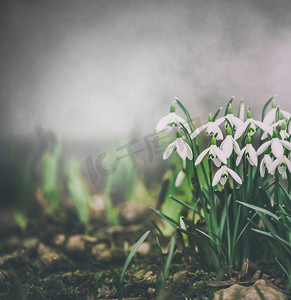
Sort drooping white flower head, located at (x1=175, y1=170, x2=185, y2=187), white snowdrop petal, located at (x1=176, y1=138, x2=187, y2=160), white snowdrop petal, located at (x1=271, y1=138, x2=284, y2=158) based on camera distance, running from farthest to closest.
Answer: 1. drooping white flower head, located at (x1=175, y1=170, x2=185, y2=187)
2. white snowdrop petal, located at (x1=176, y1=138, x2=187, y2=160)
3. white snowdrop petal, located at (x1=271, y1=138, x2=284, y2=158)

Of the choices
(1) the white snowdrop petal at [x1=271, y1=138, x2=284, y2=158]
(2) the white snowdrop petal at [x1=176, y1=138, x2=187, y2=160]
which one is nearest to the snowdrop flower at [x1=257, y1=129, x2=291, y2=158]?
(1) the white snowdrop petal at [x1=271, y1=138, x2=284, y2=158]

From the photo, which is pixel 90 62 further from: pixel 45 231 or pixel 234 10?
pixel 45 231

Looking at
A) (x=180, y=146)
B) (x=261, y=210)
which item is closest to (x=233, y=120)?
(x=180, y=146)

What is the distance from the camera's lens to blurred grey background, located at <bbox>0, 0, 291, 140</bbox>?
1.90m

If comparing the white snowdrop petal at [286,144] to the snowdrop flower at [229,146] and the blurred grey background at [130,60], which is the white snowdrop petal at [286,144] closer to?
the snowdrop flower at [229,146]

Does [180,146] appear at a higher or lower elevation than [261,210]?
higher

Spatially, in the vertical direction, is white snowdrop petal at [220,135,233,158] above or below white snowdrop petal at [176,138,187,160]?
below

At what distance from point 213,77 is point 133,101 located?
1.33 ft

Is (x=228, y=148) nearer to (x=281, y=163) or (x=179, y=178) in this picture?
(x=281, y=163)

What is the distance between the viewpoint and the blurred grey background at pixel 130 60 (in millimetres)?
1904

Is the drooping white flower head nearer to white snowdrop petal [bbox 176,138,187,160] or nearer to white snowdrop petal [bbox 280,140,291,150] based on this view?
white snowdrop petal [bbox 176,138,187,160]

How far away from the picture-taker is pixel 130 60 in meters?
2.01

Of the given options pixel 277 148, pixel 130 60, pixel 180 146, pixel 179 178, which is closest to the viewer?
pixel 277 148

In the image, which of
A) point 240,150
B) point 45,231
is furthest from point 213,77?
point 45,231
